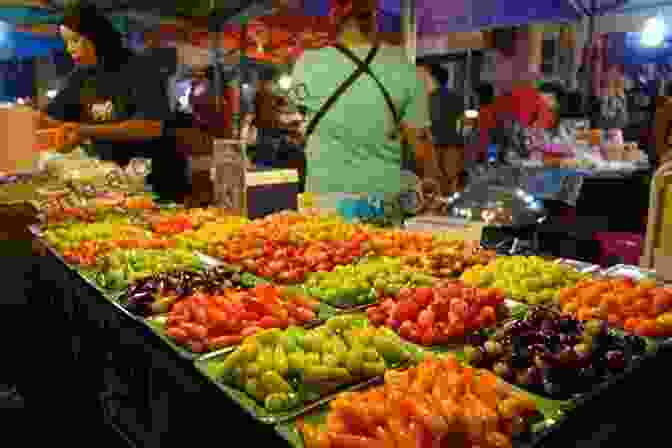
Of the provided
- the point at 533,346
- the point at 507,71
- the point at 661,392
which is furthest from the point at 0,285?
the point at 507,71

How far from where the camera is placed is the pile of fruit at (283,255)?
2.35 m

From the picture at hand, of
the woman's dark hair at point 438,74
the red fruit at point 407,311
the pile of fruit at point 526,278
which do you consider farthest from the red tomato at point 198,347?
the woman's dark hair at point 438,74

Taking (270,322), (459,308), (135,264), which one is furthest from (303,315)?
(135,264)

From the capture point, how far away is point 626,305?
73.5 inches

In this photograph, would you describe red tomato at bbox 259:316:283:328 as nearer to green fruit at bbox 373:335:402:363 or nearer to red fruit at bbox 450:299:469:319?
green fruit at bbox 373:335:402:363

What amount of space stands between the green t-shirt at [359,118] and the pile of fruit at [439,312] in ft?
5.18

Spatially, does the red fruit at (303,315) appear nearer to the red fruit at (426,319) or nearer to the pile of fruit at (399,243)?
the red fruit at (426,319)

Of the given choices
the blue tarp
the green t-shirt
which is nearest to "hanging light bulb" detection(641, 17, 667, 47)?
the green t-shirt

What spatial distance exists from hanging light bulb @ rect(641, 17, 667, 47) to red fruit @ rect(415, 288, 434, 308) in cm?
578

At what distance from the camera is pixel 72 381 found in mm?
2959

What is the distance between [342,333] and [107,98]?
135 inches

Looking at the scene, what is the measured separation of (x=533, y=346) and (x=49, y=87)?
15.4 m

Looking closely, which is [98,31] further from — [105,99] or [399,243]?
[399,243]

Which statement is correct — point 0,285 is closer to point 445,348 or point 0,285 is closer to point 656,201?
point 445,348
